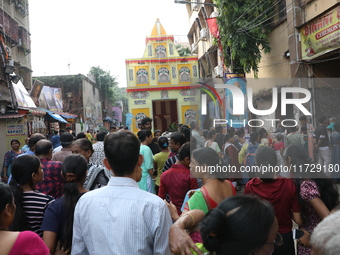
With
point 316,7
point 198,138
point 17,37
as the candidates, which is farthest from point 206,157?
point 17,37

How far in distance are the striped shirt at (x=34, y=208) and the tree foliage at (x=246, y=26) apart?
10659 mm

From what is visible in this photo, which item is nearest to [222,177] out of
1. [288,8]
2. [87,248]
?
[87,248]

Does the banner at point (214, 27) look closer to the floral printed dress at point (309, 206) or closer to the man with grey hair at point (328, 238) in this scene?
the floral printed dress at point (309, 206)

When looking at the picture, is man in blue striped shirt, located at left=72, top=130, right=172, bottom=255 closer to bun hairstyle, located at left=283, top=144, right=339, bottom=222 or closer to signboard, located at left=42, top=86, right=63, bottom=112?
bun hairstyle, located at left=283, top=144, right=339, bottom=222

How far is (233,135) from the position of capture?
4.24 m

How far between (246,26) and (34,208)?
1132cm

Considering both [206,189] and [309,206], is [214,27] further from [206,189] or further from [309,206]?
[206,189]

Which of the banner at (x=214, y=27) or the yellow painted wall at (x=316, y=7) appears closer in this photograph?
the yellow painted wall at (x=316, y=7)

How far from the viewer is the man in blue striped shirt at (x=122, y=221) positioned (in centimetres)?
210

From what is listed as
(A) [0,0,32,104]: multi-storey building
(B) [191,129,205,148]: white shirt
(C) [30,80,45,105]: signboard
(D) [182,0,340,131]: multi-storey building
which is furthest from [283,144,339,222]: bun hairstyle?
(C) [30,80,45,105]: signboard

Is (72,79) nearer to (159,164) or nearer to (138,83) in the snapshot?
(138,83)

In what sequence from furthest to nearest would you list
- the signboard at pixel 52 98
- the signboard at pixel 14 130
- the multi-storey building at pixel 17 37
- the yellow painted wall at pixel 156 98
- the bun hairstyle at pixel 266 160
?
the yellow painted wall at pixel 156 98
the signboard at pixel 52 98
the multi-storey building at pixel 17 37
the signboard at pixel 14 130
the bun hairstyle at pixel 266 160

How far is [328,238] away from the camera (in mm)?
1390

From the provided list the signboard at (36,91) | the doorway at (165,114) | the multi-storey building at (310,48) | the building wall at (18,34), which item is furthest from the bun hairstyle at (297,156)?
the doorway at (165,114)
